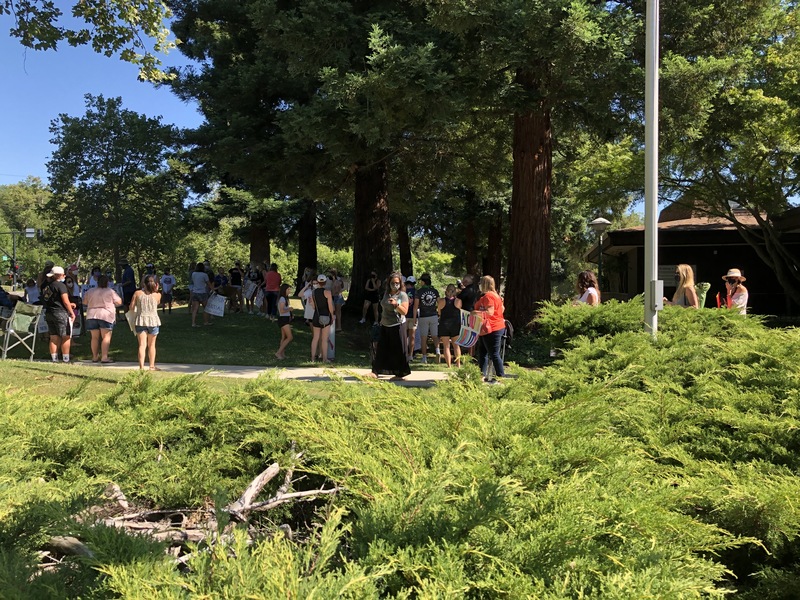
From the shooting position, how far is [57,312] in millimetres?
10828

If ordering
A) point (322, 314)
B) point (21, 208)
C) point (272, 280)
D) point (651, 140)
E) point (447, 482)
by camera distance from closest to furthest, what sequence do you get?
point (447, 482)
point (651, 140)
point (322, 314)
point (272, 280)
point (21, 208)

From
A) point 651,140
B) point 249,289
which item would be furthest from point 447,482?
point 249,289

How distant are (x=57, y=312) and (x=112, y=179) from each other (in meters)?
20.6

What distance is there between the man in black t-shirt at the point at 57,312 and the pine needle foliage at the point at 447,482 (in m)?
7.34

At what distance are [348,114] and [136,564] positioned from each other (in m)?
11.7

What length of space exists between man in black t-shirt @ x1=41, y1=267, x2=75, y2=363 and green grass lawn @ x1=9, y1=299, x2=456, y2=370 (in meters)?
0.74

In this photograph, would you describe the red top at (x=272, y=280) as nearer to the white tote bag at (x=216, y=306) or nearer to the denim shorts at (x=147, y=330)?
the white tote bag at (x=216, y=306)

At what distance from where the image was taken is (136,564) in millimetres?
1829

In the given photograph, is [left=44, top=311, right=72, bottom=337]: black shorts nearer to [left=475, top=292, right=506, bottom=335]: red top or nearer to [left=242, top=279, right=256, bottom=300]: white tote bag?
[left=475, top=292, right=506, bottom=335]: red top

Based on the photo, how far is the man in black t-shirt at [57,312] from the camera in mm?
10648

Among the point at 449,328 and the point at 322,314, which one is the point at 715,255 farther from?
the point at 322,314

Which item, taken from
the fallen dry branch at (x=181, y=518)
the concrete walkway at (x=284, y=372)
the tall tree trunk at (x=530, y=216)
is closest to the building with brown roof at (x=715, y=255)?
the tall tree trunk at (x=530, y=216)

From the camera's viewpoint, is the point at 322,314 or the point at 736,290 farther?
the point at 322,314

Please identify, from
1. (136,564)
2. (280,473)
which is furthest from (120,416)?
(136,564)
